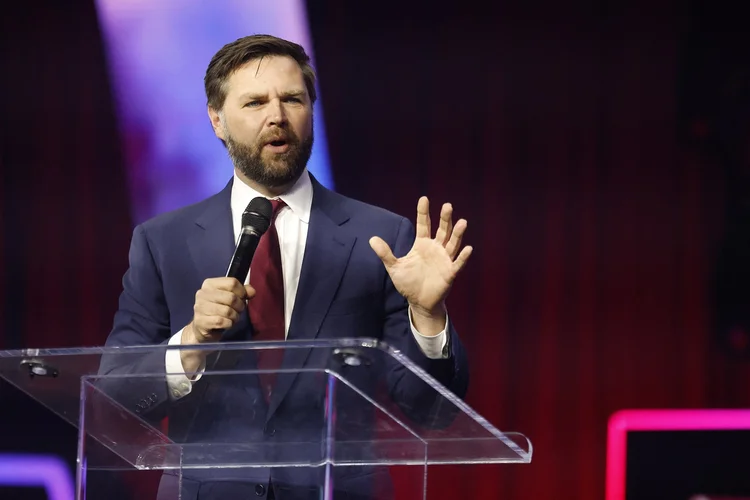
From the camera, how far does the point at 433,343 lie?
73.2 inches

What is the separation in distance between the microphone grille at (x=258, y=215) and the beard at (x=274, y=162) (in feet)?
0.96

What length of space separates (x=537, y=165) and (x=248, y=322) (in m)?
2.01

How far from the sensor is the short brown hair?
2.25 metres

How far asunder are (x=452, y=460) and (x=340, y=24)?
8.23 feet

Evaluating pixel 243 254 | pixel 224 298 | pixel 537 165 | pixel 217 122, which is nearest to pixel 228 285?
pixel 224 298

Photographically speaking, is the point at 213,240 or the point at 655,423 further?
the point at 655,423

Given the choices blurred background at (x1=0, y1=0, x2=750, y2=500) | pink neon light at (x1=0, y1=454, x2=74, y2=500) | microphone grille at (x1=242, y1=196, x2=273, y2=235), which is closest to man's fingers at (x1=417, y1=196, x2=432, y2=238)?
microphone grille at (x1=242, y1=196, x2=273, y2=235)

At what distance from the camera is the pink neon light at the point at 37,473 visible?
3.91 meters

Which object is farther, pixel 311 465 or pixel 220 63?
pixel 220 63

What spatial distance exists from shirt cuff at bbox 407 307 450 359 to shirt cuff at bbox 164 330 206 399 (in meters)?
0.49

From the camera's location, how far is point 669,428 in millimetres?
3686

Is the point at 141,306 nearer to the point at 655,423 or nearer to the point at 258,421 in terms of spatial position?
the point at 258,421

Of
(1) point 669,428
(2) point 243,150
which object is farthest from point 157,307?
(1) point 669,428

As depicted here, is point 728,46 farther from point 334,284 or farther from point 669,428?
point 334,284
